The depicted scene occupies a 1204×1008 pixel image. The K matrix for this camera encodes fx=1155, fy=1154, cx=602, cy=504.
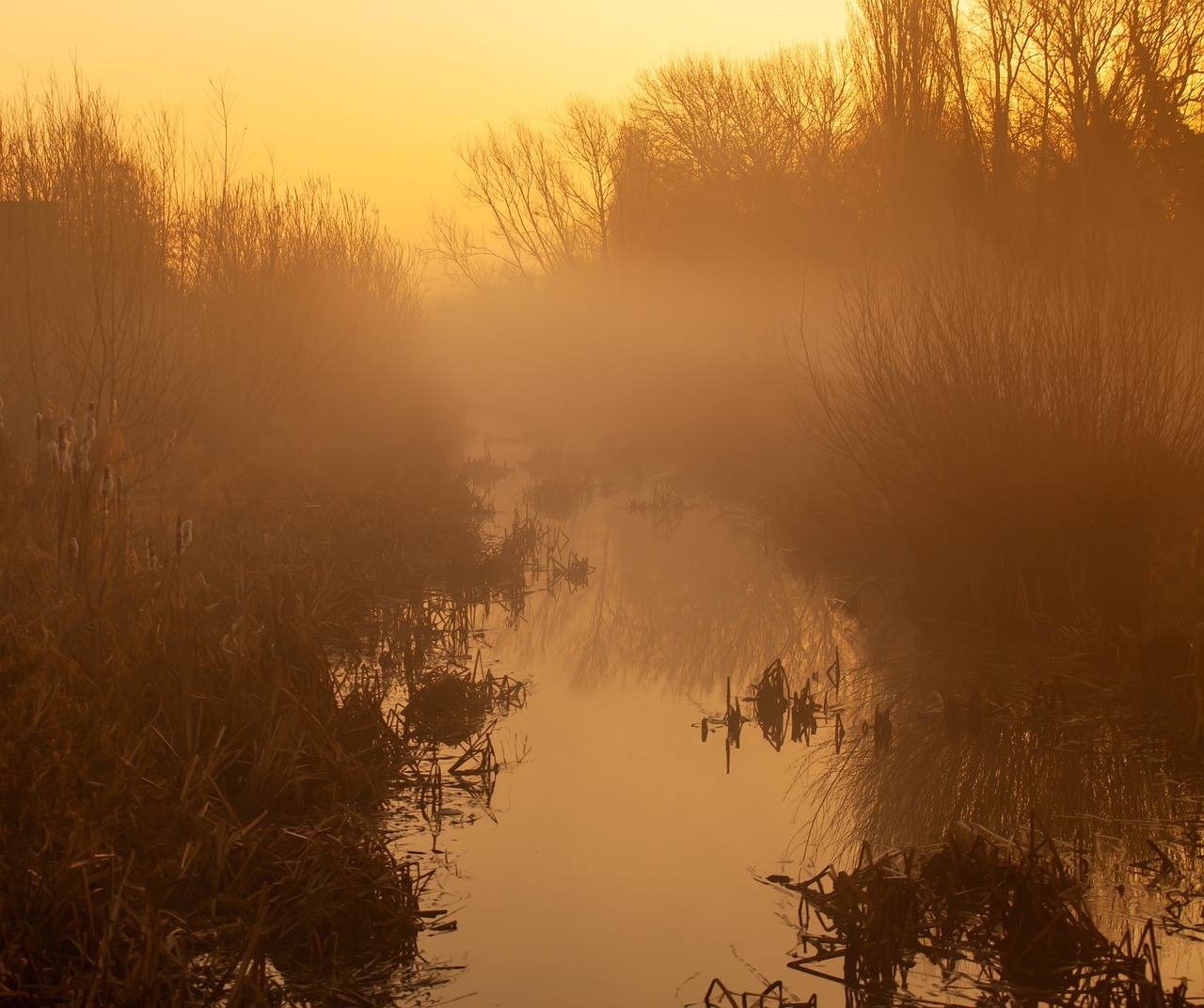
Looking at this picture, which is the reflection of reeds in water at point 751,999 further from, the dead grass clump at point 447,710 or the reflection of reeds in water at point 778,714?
the dead grass clump at point 447,710

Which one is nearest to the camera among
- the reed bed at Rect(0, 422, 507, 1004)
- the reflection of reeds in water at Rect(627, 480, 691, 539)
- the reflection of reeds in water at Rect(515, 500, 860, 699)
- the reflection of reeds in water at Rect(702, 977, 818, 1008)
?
the reed bed at Rect(0, 422, 507, 1004)

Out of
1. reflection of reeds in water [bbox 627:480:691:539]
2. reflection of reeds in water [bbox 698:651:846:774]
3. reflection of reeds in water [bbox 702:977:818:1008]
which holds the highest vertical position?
reflection of reeds in water [bbox 627:480:691:539]

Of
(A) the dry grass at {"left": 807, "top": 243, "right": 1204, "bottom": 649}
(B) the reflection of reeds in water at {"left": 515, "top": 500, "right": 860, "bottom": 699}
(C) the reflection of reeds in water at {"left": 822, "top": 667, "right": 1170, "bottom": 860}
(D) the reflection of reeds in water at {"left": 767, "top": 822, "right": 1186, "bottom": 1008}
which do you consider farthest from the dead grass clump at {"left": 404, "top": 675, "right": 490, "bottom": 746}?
(A) the dry grass at {"left": 807, "top": 243, "right": 1204, "bottom": 649}

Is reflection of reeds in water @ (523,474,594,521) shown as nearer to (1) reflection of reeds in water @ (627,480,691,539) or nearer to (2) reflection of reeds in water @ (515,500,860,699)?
(1) reflection of reeds in water @ (627,480,691,539)

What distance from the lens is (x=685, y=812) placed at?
Result: 5004 millimetres

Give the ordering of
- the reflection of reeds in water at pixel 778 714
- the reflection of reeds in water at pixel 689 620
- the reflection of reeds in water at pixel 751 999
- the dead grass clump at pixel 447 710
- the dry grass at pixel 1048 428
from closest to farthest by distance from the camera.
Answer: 1. the reflection of reeds in water at pixel 751 999
2. the dead grass clump at pixel 447 710
3. the reflection of reeds in water at pixel 778 714
4. the dry grass at pixel 1048 428
5. the reflection of reeds in water at pixel 689 620

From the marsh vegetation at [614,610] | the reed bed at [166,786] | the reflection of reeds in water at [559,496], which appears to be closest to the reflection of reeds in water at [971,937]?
the marsh vegetation at [614,610]

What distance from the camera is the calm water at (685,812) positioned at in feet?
12.1

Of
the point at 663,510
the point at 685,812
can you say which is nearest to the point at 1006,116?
the point at 663,510

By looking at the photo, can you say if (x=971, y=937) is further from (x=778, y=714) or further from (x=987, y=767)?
(x=778, y=714)

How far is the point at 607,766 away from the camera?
18.6 ft

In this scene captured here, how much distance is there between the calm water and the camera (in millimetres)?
3686

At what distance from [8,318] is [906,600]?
25.7ft

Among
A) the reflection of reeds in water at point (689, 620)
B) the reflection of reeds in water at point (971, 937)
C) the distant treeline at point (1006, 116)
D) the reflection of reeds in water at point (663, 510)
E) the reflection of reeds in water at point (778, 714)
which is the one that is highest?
the distant treeline at point (1006, 116)
